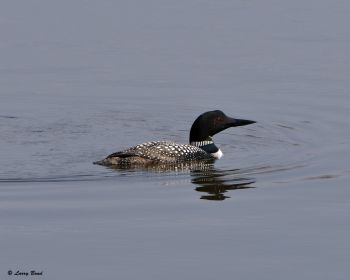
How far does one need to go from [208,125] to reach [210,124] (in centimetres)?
3

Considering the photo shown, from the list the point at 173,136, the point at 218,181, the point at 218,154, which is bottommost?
the point at 218,181

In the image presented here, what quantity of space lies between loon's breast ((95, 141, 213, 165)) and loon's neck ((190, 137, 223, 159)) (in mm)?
87

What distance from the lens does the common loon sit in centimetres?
A: 1469

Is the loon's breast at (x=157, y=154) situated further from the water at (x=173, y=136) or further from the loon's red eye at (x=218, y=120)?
the loon's red eye at (x=218, y=120)

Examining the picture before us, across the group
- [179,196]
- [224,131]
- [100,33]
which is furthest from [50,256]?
[100,33]

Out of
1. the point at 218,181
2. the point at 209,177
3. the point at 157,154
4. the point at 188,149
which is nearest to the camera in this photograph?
the point at 218,181

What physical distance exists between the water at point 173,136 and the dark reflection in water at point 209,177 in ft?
0.15

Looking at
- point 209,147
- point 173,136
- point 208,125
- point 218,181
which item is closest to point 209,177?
point 218,181

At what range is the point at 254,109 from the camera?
17.3 meters

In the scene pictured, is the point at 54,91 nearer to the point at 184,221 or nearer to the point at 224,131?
the point at 224,131

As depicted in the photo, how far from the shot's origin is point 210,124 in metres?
15.7

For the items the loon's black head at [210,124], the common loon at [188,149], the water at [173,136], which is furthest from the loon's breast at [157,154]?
the loon's black head at [210,124]

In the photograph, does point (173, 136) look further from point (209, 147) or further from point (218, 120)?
point (209, 147)

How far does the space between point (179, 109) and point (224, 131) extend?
0.73m
